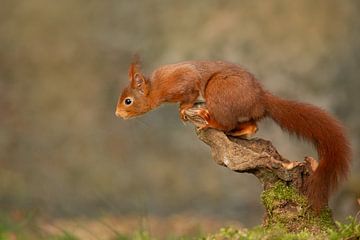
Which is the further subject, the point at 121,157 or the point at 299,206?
the point at 121,157

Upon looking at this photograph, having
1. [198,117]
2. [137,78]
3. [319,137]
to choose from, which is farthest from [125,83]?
[319,137]

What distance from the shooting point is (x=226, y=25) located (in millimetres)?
7281

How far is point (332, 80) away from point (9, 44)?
2521mm

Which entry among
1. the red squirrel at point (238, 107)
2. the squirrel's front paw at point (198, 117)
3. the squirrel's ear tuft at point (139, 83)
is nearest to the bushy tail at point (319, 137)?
the red squirrel at point (238, 107)

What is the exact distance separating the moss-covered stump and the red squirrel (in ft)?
0.16

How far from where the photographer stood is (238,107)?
4.05m

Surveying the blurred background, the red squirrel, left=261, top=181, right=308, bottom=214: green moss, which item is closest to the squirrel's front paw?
the red squirrel

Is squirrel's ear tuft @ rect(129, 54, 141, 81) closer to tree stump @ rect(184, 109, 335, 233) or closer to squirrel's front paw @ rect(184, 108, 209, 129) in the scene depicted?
squirrel's front paw @ rect(184, 108, 209, 129)

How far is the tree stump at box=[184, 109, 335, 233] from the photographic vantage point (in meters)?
3.89

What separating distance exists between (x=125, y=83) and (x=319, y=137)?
3.66 metres

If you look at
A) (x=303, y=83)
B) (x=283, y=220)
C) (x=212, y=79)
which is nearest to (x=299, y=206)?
(x=283, y=220)

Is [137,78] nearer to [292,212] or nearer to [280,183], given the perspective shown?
[280,183]

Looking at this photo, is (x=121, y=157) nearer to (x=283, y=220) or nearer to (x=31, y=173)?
(x=31, y=173)

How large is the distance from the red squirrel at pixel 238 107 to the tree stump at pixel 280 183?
2.0 inches
